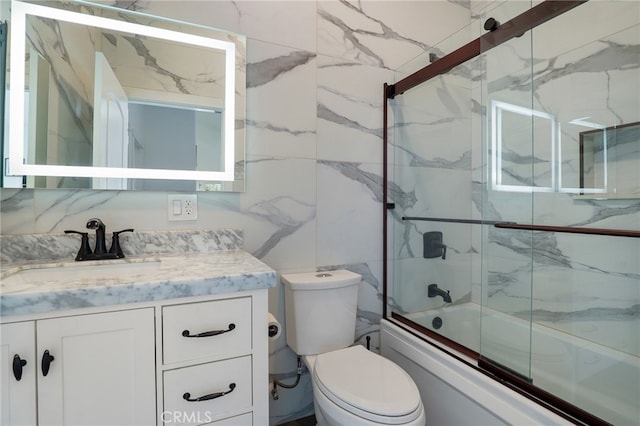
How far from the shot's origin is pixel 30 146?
1.20 m

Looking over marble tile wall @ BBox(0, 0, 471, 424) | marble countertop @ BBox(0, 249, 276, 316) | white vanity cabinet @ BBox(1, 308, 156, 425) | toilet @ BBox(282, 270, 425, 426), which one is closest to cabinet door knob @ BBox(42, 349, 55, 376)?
white vanity cabinet @ BBox(1, 308, 156, 425)

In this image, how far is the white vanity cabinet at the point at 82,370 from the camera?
762mm

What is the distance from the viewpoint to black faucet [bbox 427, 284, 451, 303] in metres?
1.80

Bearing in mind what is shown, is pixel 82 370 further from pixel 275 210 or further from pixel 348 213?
pixel 348 213

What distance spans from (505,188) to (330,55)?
1.14m

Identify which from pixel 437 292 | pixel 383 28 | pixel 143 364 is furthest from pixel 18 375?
pixel 383 28

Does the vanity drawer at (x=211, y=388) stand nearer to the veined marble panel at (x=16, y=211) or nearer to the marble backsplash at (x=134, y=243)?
the marble backsplash at (x=134, y=243)

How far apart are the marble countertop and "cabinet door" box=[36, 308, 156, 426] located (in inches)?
2.0

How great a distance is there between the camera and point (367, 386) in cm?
117

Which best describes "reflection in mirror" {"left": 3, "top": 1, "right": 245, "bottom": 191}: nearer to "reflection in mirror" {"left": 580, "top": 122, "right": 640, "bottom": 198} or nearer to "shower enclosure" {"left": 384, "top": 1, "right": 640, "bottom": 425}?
"shower enclosure" {"left": 384, "top": 1, "right": 640, "bottom": 425}

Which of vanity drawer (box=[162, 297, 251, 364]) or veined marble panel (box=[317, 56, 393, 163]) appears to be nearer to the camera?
vanity drawer (box=[162, 297, 251, 364])

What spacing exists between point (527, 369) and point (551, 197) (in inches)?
30.9

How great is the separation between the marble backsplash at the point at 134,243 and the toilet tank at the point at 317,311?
37 cm

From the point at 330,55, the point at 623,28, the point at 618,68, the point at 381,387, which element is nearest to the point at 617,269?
the point at 618,68
